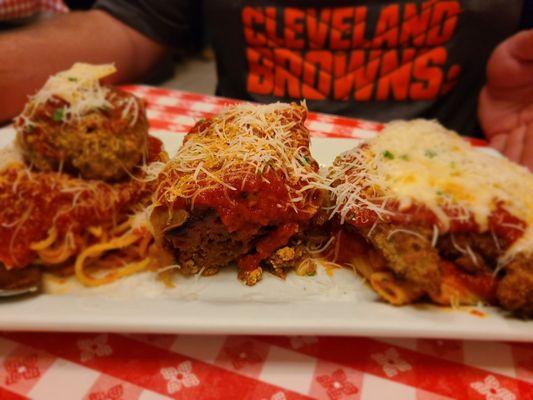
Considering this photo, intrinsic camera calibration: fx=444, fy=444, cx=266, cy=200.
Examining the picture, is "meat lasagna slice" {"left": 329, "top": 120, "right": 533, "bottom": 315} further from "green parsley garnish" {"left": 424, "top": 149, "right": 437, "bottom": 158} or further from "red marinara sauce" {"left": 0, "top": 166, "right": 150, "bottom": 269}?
"red marinara sauce" {"left": 0, "top": 166, "right": 150, "bottom": 269}

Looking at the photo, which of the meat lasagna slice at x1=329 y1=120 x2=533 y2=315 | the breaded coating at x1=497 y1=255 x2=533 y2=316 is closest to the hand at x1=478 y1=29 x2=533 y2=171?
the meat lasagna slice at x1=329 y1=120 x2=533 y2=315

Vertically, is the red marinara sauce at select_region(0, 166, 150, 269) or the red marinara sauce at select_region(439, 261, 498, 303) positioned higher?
the red marinara sauce at select_region(0, 166, 150, 269)

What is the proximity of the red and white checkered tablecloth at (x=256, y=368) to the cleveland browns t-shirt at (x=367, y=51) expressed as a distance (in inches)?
81.3

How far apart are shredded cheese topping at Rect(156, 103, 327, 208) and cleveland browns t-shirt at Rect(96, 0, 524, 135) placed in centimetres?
139

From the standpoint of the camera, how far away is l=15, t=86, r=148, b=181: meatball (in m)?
1.78

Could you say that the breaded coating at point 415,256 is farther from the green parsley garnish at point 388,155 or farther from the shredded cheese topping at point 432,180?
the green parsley garnish at point 388,155

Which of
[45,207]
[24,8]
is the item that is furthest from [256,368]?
[24,8]

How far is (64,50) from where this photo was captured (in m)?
3.48

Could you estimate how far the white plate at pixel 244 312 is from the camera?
146cm

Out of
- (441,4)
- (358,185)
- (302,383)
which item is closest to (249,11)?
(441,4)

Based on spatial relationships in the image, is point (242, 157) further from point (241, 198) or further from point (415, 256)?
point (415, 256)

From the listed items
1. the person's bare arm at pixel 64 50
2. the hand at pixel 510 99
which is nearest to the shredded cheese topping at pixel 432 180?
the hand at pixel 510 99

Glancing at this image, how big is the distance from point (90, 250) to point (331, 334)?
1.02m

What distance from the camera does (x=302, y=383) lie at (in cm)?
147
